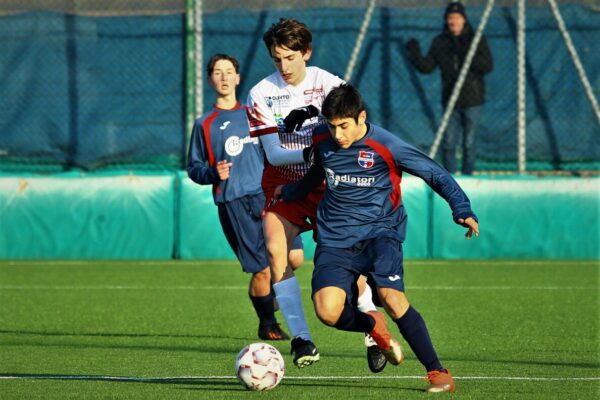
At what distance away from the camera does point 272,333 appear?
942 centimetres

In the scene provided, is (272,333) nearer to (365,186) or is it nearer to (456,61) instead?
(365,186)

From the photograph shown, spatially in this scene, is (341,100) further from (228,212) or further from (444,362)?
(228,212)

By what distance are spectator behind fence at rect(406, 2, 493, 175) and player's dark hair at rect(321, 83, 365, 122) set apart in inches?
379

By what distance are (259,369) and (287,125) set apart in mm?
1844

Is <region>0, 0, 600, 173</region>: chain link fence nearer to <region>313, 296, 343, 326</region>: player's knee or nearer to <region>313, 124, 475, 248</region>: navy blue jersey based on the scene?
<region>313, 124, 475, 248</region>: navy blue jersey

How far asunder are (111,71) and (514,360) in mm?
10039

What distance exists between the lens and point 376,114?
1669 cm

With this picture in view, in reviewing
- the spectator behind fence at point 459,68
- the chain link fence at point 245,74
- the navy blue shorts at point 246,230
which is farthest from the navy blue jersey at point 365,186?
the chain link fence at point 245,74

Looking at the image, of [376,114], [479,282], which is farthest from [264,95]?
[376,114]

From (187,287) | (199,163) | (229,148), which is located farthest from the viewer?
(187,287)

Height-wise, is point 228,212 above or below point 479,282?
above

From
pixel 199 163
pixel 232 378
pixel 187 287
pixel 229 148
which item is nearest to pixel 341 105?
pixel 232 378

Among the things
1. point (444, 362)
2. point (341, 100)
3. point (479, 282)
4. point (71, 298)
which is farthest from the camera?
point (479, 282)

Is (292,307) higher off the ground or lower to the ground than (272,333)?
higher
